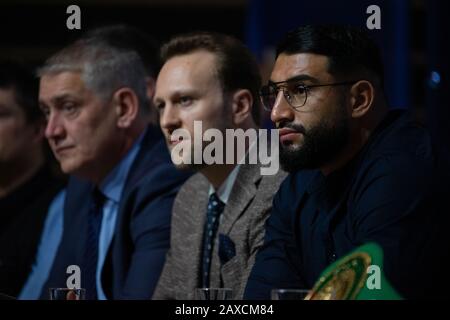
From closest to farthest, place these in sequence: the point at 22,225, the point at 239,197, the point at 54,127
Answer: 1. the point at 239,197
2. the point at 54,127
3. the point at 22,225

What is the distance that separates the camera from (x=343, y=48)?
2.09 metres

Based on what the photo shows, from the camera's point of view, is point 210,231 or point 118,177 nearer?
point 210,231

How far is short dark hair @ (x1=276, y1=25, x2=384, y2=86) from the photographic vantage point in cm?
209

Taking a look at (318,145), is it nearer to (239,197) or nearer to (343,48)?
(343,48)

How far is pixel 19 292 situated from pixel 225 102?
1.08 meters

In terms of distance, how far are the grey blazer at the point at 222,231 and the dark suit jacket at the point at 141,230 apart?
56 millimetres

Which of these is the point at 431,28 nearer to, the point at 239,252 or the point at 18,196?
the point at 239,252

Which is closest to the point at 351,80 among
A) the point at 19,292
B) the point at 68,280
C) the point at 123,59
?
the point at 123,59

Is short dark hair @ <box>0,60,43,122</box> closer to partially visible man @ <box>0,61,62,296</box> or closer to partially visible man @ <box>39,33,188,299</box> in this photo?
partially visible man @ <box>0,61,62,296</box>

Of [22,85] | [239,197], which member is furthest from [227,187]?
[22,85]

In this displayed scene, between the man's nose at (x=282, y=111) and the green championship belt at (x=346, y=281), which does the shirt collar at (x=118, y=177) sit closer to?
the man's nose at (x=282, y=111)


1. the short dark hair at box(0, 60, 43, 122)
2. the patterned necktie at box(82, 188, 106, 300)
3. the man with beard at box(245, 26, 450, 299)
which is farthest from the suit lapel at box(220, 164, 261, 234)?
the short dark hair at box(0, 60, 43, 122)

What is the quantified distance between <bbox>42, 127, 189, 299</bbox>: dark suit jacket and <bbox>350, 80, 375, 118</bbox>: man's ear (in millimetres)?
700

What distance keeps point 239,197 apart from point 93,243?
62 centimetres
